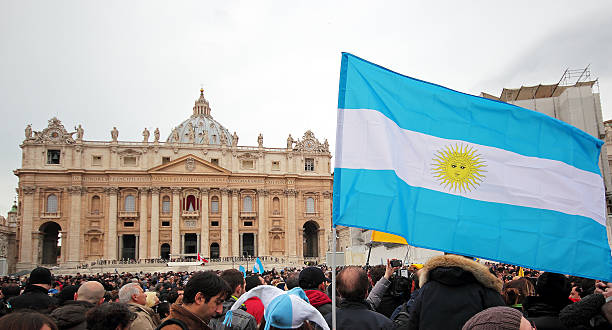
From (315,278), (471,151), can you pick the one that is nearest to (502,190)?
(471,151)

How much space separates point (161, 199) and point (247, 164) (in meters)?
11.2

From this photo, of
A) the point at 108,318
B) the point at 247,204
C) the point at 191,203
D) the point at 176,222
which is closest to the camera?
the point at 108,318

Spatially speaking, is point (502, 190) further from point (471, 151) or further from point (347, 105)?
point (347, 105)

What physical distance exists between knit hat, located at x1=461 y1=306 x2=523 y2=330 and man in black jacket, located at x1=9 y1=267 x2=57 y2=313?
507 centimetres

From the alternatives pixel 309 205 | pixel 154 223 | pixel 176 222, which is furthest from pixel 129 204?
pixel 309 205

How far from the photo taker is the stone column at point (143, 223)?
183 ft

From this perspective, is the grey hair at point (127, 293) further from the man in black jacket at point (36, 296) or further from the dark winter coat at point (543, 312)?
the dark winter coat at point (543, 312)

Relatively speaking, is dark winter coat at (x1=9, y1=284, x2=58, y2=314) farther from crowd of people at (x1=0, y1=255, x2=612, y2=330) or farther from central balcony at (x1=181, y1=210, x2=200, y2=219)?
central balcony at (x1=181, y1=210, x2=200, y2=219)

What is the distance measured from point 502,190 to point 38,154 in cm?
6007

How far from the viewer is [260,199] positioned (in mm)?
60250

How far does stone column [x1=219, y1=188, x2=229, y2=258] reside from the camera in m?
57.5

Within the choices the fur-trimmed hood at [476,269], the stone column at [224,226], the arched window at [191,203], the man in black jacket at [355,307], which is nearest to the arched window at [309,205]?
the stone column at [224,226]

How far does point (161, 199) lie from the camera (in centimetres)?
5756

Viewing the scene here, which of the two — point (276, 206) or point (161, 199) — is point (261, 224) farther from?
point (161, 199)
